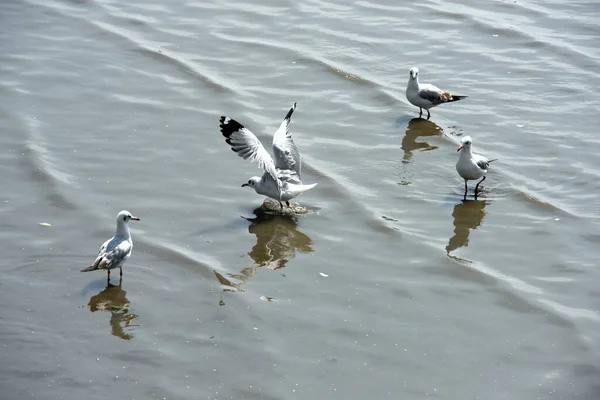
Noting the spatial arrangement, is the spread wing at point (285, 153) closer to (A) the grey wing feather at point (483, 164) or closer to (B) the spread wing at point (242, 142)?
(B) the spread wing at point (242, 142)

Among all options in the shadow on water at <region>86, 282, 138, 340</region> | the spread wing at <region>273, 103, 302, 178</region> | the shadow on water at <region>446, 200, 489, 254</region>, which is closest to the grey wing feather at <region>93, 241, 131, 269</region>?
the shadow on water at <region>86, 282, 138, 340</region>

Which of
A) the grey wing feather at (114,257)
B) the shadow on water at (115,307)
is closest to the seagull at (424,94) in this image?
the grey wing feather at (114,257)

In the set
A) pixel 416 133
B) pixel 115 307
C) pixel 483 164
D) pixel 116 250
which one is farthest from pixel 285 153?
pixel 115 307

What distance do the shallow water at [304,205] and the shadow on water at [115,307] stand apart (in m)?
0.03

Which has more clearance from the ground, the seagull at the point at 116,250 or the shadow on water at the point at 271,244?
the seagull at the point at 116,250

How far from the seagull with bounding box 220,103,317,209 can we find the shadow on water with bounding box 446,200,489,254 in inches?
70.3

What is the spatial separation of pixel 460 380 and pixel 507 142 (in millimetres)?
5997

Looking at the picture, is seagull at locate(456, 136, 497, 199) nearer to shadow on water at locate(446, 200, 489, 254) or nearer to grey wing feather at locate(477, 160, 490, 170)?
grey wing feather at locate(477, 160, 490, 170)

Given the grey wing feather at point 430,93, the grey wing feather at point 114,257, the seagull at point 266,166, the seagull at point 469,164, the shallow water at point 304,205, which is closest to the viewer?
the shallow water at point 304,205

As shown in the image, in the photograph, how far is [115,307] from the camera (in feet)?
29.8

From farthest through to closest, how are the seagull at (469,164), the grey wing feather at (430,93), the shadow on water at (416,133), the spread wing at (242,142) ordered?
the grey wing feather at (430,93) → the shadow on water at (416,133) → the seagull at (469,164) → the spread wing at (242,142)

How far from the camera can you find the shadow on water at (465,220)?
10789 millimetres

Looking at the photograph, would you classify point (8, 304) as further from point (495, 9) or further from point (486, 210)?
point (495, 9)

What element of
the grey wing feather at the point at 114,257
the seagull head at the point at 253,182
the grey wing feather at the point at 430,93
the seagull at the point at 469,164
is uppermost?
the grey wing feather at the point at 430,93
